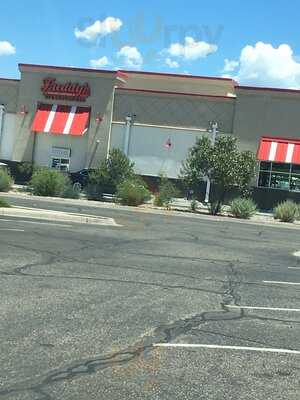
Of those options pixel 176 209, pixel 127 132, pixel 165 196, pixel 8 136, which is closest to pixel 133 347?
pixel 176 209

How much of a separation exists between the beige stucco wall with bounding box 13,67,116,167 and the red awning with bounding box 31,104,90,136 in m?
0.38

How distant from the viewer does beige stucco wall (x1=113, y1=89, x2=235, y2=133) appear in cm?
4056

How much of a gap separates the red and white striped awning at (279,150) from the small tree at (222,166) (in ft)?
18.5

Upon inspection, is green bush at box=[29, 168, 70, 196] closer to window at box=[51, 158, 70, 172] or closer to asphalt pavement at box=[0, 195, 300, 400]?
window at box=[51, 158, 70, 172]

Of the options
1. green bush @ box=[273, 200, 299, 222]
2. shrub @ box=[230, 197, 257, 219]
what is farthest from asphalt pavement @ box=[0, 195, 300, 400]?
green bush @ box=[273, 200, 299, 222]

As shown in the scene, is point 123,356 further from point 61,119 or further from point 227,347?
point 61,119

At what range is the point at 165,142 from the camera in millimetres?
41688

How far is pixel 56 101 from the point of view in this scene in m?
43.7

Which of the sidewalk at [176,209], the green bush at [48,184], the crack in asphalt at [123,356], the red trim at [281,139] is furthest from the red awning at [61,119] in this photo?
the crack in asphalt at [123,356]

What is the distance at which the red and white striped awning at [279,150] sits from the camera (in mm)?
38094

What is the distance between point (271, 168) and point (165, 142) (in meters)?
6.94

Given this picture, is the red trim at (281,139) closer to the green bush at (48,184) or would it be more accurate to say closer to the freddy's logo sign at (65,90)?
the freddy's logo sign at (65,90)

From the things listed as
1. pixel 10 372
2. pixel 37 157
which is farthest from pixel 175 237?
pixel 37 157

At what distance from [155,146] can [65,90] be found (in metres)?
7.17
